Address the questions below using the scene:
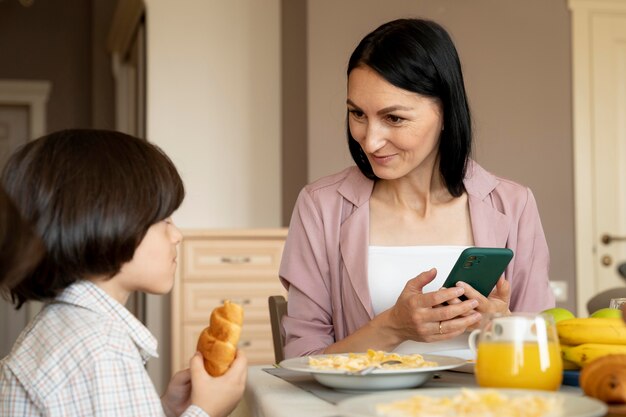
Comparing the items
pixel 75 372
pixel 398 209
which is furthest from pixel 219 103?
pixel 75 372

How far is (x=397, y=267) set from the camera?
78.8 inches

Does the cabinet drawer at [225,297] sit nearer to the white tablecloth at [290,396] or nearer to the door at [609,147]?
the door at [609,147]

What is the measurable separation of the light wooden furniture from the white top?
2.20 m

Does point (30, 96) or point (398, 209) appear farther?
point (30, 96)

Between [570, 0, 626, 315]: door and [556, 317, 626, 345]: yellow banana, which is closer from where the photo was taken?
[556, 317, 626, 345]: yellow banana

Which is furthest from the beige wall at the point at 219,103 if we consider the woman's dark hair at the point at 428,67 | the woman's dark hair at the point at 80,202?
the woman's dark hair at the point at 80,202

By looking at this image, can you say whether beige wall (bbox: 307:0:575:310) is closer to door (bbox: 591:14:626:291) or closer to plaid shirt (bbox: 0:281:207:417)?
door (bbox: 591:14:626:291)

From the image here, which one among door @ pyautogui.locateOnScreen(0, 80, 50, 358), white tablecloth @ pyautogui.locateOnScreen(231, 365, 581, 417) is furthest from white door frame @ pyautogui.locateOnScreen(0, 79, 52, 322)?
white tablecloth @ pyautogui.locateOnScreen(231, 365, 581, 417)

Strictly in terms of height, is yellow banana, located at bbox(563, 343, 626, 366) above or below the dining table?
above

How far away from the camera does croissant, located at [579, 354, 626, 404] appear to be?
1.04 metres

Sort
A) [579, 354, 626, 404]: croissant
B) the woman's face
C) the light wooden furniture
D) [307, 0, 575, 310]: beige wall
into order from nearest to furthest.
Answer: [579, 354, 626, 404]: croissant → the woman's face → the light wooden furniture → [307, 0, 575, 310]: beige wall

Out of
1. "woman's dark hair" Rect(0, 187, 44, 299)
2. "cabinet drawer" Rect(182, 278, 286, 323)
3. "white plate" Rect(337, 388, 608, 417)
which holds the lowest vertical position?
"cabinet drawer" Rect(182, 278, 286, 323)

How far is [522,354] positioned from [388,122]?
2.95ft

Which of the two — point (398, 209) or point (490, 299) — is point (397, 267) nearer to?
point (398, 209)
